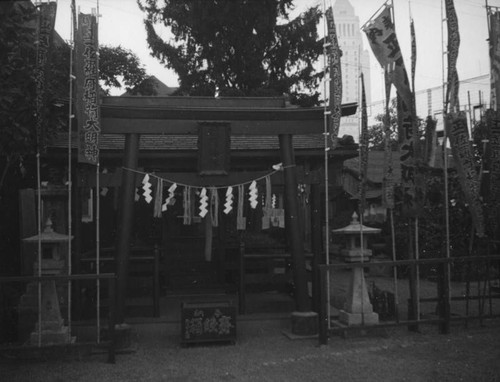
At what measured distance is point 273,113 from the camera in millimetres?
8461

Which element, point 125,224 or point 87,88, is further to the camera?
point 125,224

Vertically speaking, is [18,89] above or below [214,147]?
above

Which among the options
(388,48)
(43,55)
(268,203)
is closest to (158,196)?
(268,203)

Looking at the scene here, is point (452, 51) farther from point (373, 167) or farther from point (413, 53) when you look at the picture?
point (373, 167)

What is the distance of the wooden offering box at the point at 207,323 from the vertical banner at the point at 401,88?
391 cm

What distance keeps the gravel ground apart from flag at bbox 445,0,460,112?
14.0ft

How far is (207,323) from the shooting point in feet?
25.5

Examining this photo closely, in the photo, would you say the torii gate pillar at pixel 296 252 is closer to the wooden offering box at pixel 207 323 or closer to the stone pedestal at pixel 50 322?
the wooden offering box at pixel 207 323

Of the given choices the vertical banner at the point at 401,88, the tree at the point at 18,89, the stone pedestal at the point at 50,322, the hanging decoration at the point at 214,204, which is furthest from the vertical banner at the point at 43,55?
the vertical banner at the point at 401,88

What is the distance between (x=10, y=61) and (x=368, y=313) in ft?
24.9

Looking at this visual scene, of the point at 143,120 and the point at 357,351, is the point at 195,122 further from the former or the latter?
the point at 357,351

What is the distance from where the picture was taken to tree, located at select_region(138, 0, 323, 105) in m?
20.5

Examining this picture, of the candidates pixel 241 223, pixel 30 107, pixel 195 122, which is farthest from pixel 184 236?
pixel 30 107

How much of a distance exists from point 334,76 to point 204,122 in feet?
8.08
